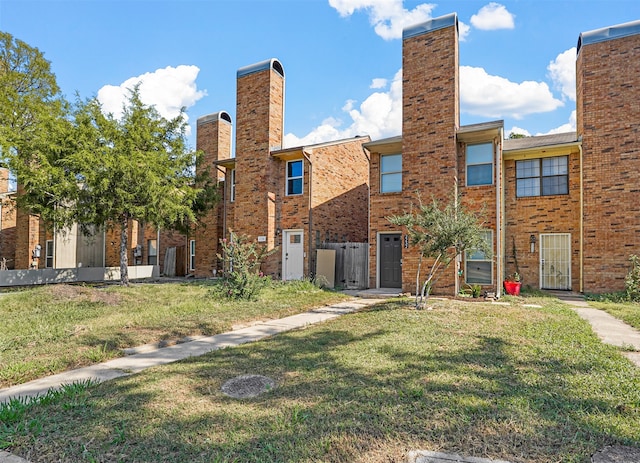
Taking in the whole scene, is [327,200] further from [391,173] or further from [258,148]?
[258,148]

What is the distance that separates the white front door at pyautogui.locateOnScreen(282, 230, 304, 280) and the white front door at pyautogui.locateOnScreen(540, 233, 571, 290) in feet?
28.9

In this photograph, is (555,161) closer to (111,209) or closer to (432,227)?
(432,227)

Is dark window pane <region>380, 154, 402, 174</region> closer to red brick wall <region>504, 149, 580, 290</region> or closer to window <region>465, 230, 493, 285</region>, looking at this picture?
red brick wall <region>504, 149, 580, 290</region>

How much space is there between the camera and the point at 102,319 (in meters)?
7.66

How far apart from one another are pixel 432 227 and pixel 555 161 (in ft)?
25.1

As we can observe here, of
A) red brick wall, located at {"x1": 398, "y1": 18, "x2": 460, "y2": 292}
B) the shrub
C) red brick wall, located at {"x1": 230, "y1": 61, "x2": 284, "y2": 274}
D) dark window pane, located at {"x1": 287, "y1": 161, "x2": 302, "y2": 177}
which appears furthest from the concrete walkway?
red brick wall, located at {"x1": 230, "y1": 61, "x2": 284, "y2": 274}

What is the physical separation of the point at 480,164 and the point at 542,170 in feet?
8.30

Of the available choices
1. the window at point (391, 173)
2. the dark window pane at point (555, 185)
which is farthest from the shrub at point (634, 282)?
the window at point (391, 173)

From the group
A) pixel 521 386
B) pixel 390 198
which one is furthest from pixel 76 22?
pixel 521 386

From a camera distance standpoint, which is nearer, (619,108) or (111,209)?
(619,108)

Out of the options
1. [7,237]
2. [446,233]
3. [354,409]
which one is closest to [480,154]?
[446,233]

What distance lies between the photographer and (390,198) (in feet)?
45.8

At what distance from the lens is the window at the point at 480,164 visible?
1255 centimetres

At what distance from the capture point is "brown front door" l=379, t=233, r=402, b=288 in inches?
547
